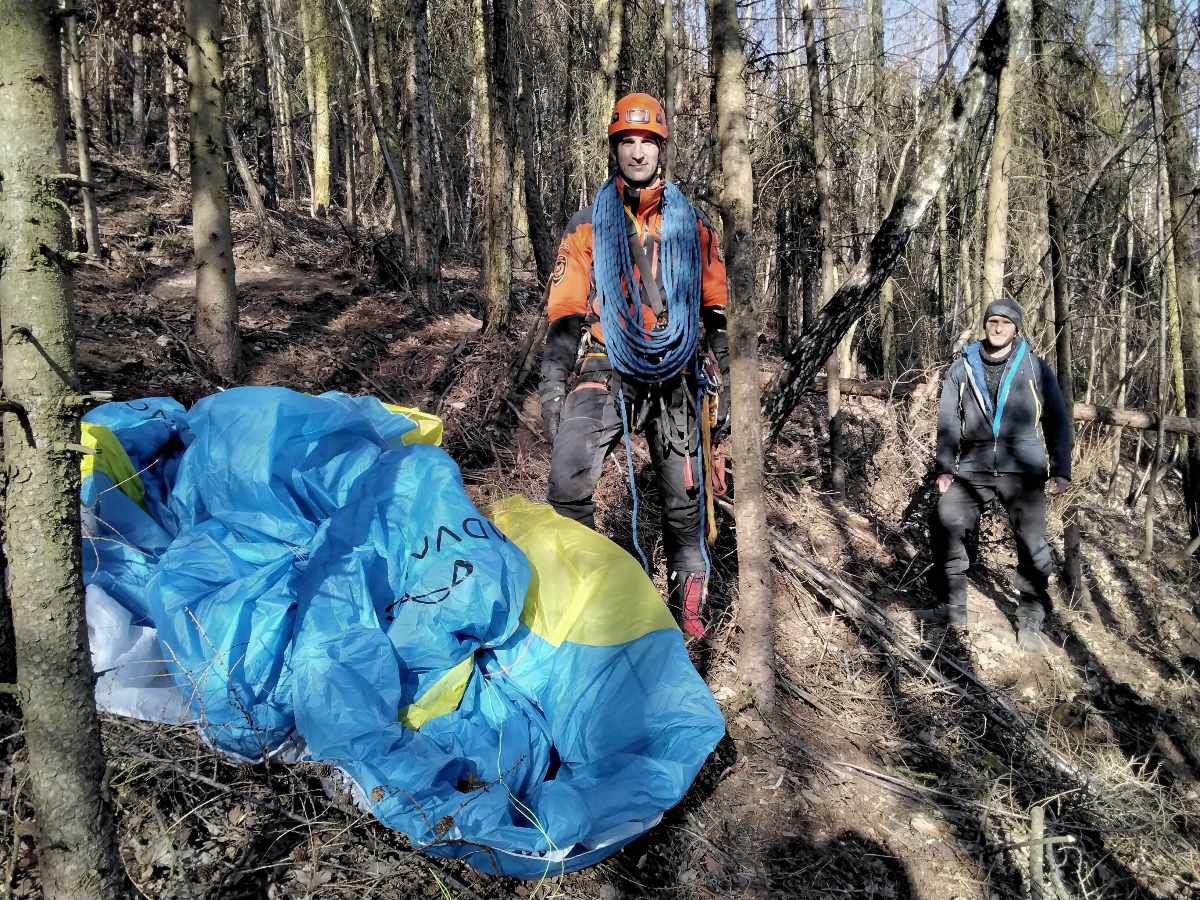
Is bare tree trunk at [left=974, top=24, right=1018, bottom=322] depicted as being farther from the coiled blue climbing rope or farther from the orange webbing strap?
the coiled blue climbing rope

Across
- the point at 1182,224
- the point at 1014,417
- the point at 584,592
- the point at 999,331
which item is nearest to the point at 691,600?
the point at 584,592

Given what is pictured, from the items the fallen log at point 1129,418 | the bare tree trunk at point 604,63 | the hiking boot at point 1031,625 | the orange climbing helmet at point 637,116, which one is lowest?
the hiking boot at point 1031,625

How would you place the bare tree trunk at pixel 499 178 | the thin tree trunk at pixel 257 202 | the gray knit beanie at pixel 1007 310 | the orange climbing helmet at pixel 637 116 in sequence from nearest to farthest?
the orange climbing helmet at pixel 637 116
the gray knit beanie at pixel 1007 310
the bare tree trunk at pixel 499 178
the thin tree trunk at pixel 257 202

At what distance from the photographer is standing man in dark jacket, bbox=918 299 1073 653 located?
451 centimetres

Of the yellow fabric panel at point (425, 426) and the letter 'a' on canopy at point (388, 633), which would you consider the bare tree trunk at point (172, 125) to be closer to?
the yellow fabric panel at point (425, 426)

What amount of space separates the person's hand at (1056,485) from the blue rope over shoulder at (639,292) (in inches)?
98.4

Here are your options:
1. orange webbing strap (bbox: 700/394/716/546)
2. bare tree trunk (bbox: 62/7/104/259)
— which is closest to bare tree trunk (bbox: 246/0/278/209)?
bare tree trunk (bbox: 62/7/104/259)

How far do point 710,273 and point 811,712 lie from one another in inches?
79.8

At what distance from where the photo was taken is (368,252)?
9102 mm

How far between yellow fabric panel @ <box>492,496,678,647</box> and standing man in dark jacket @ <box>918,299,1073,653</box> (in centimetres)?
256

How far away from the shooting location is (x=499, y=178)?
6801 millimetres

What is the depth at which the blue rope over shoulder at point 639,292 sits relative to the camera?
3.45 meters

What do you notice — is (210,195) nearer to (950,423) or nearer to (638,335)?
(638,335)

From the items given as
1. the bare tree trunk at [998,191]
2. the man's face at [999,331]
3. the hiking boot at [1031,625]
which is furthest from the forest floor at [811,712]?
the man's face at [999,331]
